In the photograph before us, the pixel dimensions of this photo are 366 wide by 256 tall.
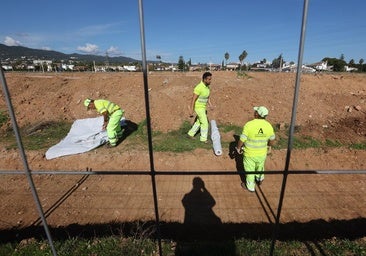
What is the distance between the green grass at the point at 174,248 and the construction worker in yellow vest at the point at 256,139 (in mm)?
2357

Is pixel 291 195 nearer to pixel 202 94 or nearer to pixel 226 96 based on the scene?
pixel 202 94

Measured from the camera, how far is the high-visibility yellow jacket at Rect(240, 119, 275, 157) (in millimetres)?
5348

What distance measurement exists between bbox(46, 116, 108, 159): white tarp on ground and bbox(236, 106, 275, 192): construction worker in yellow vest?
4961mm

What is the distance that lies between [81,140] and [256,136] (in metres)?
5.89

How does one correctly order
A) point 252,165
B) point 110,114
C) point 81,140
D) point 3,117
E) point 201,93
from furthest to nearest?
point 3,117 < point 81,140 < point 110,114 < point 201,93 < point 252,165

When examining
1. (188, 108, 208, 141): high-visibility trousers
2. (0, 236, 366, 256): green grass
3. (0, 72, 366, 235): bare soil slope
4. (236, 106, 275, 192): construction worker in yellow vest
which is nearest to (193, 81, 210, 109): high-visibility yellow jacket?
(188, 108, 208, 141): high-visibility trousers

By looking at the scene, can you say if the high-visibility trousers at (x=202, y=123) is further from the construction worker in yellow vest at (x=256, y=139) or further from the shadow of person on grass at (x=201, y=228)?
the construction worker in yellow vest at (x=256, y=139)

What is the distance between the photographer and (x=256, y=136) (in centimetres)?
540

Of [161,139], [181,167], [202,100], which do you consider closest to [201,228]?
[181,167]

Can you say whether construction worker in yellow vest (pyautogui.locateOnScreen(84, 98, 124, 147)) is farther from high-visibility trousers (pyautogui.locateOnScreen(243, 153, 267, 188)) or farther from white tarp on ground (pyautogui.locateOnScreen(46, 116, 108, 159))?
high-visibility trousers (pyautogui.locateOnScreen(243, 153, 267, 188))

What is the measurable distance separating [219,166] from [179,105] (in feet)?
15.5

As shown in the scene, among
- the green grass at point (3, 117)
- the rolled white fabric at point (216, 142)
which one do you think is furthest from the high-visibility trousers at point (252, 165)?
the green grass at point (3, 117)

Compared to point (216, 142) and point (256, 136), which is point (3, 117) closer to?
point (216, 142)

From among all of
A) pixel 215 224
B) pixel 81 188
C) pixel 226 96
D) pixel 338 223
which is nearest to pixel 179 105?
pixel 226 96
